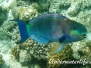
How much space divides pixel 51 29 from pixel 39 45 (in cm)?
254

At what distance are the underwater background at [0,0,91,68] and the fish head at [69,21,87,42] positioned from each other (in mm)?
1238

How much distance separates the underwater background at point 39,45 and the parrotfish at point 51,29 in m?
1.18

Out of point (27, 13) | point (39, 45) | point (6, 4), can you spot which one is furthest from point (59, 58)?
point (6, 4)

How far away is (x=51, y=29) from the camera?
2.12 meters

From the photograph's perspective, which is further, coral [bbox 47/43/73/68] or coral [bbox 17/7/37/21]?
coral [bbox 17/7/37/21]

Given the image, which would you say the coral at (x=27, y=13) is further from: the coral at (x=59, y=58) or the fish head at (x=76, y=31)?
the fish head at (x=76, y=31)

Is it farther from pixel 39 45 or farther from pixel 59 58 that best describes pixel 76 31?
pixel 39 45

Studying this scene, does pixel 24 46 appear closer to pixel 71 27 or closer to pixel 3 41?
pixel 3 41

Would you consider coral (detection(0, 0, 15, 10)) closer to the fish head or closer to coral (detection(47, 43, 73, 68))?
coral (detection(47, 43, 73, 68))

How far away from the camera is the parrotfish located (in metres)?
2.06

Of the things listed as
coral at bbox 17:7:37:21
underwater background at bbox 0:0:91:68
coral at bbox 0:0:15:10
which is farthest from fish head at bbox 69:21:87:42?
coral at bbox 0:0:15:10

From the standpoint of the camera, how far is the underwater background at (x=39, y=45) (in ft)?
14.2

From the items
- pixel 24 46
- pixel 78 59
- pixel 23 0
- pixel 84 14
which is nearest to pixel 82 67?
pixel 78 59

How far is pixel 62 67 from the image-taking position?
421 centimetres
